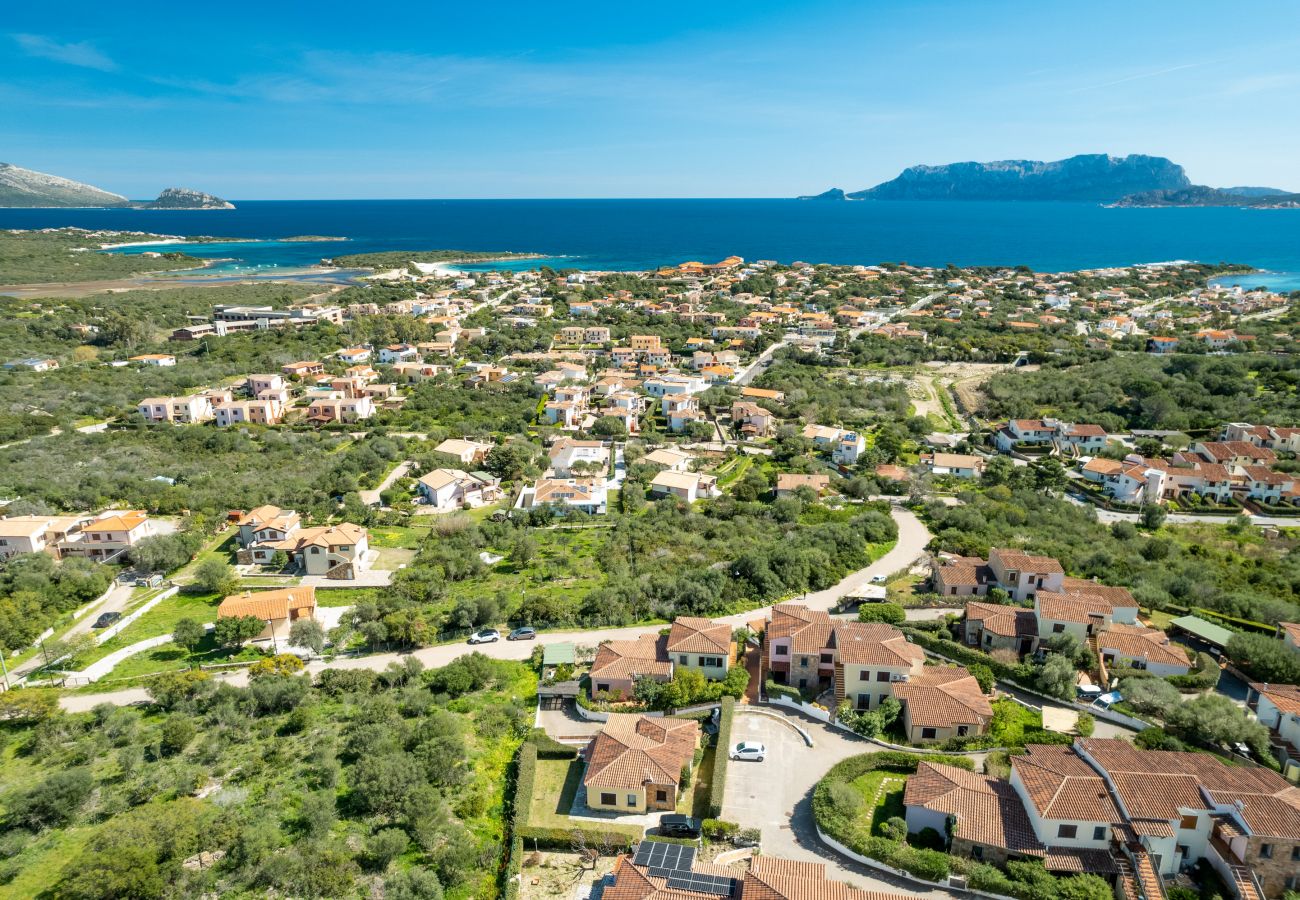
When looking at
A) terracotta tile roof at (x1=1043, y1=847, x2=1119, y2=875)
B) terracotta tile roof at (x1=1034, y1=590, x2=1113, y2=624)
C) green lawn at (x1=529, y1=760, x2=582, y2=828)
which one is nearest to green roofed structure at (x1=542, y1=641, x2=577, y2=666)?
green lawn at (x1=529, y1=760, x2=582, y2=828)

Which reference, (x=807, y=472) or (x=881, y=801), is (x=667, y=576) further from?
(x=807, y=472)

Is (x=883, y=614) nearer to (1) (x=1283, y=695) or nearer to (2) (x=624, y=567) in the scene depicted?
(2) (x=624, y=567)

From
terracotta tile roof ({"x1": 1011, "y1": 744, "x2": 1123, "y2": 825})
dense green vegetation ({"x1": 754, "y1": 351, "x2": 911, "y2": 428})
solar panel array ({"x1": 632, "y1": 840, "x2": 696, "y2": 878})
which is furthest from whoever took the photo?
dense green vegetation ({"x1": 754, "y1": 351, "x2": 911, "y2": 428})

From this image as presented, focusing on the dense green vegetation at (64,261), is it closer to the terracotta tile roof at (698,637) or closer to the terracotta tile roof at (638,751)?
the terracotta tile roof at (698,637)

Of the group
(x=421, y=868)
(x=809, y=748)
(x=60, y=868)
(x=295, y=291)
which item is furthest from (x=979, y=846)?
(x=295, y=291)

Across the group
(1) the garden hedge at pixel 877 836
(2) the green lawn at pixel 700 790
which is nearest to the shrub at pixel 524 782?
(2) the green lawn at pixel 700 790

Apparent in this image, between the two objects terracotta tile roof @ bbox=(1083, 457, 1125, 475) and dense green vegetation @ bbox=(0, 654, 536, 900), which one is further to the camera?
terracotta tile roof @ bbox=(1083, 457, 1125, 475)

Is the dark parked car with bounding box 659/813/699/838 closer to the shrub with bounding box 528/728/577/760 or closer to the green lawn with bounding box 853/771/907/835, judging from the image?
the shrub with bounding box 528/728/577/760
